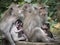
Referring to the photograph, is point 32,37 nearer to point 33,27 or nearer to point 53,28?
point 33,27

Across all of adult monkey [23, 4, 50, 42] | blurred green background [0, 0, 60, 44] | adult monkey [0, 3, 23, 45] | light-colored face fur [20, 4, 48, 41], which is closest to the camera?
adult monkey [23, 4, 50, 42]

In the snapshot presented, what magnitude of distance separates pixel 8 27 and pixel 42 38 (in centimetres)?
150

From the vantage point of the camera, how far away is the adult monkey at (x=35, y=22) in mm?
6031

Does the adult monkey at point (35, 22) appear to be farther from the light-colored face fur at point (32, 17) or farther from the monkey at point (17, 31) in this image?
the monkey at point (17, 31)

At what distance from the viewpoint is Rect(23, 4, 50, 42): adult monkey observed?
603 centimetres

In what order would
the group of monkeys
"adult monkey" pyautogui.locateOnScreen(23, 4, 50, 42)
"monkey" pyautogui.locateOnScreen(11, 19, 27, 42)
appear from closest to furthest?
1. "adult monkey" pyautogui.locateOnScreen(23, 4, 50, 42)
2. the group of monkeys
3. "monkey" pyautogui.locateOnScreen(11, 19, 27, 42)

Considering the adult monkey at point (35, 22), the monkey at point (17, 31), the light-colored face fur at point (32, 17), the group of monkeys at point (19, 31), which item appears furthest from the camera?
the monkey at point (17, 31)

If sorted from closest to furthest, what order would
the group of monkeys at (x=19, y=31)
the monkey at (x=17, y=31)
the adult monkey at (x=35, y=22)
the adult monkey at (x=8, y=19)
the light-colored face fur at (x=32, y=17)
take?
the adult monkey at (x=35, y=22) < the light-colored face fur at (x=32, y=17) < the group of monkeys at (x=19, y=31) < the monkey at (x=17, y=31) < the adult monkey at (x=8, y=19)

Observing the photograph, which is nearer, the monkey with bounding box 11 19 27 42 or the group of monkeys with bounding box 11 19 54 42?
the group of monkeys with bounding box 11 19 54 42

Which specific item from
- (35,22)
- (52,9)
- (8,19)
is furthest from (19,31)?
(52,9)

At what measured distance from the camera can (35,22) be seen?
656cm

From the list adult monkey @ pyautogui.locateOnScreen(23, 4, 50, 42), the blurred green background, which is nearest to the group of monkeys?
adult monkey @ pyautogui.locateOnScreen(23, 4, 50, 42)

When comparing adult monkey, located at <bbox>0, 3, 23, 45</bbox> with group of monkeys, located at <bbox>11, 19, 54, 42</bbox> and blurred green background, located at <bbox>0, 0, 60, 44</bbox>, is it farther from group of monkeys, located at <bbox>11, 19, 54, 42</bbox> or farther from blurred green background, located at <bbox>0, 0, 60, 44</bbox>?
blurred green background, located at <bbox>0, 0, 60, 44</bbox>

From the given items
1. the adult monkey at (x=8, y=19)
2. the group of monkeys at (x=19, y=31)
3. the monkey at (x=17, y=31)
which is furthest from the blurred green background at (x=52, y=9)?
the monkey at (x=17, y=31)
